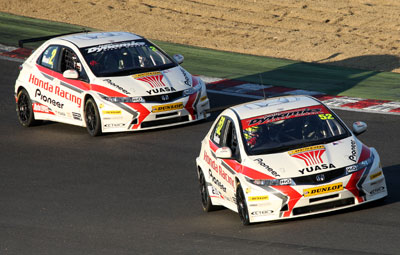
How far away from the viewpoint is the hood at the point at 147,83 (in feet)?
53.6

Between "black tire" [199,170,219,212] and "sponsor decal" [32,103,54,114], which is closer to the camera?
"black tire" [199,170,219,212]

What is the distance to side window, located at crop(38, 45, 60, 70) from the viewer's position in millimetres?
17625

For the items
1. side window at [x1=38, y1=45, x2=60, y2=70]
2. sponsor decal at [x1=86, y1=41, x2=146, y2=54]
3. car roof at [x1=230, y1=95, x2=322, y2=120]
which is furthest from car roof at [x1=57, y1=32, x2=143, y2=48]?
car roof at [x1=230, y1=95, x2=322, y2=120]

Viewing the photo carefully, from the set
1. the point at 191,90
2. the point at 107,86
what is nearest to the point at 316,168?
the point at 191,90

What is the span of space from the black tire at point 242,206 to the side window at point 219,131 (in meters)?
1.06

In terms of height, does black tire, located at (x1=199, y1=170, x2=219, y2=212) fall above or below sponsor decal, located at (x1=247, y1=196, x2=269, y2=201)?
below

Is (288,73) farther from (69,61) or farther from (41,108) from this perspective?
(41,108)

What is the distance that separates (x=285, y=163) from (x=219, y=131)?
1473mm

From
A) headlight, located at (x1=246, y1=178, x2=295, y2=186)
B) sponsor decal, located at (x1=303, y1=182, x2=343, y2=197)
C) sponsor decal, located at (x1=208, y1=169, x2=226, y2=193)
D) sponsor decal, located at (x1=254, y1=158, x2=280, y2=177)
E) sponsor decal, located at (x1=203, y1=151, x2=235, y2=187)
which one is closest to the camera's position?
sponsor decal, located at (x1=303, y1=182, x2=343, y2=197)

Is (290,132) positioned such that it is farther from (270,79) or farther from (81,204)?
(270,79)

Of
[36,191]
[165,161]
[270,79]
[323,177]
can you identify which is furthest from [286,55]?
[323,177]

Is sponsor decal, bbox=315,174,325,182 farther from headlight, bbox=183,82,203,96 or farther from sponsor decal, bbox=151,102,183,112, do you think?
headlight, bbox=183,82,203,96

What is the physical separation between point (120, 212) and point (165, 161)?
2655 mm

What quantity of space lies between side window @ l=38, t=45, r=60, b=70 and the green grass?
13.6ft
